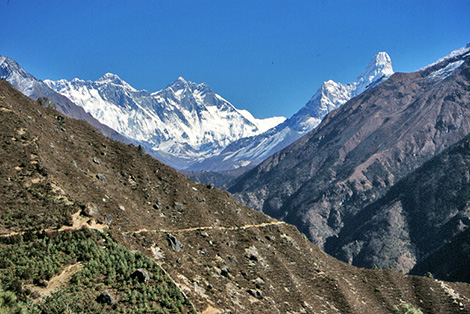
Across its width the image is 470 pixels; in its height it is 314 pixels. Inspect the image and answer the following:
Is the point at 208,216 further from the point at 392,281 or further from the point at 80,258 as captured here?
the point at 392,281

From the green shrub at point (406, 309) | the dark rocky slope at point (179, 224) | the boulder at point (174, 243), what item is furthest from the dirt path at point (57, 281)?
the green shrub at point (406, 309)

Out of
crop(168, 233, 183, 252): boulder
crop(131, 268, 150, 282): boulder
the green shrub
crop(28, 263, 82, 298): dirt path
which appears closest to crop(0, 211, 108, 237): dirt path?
crop(28, 263, 82, 298): dirt path

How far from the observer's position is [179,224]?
170 feet

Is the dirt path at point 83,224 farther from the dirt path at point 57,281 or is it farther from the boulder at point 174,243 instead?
A: the boulder at point 174,243

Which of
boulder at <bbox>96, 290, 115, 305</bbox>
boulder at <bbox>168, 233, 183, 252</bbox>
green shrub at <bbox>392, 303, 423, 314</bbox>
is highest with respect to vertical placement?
boulder at <bbox>168, 233, 183, 252</bbox>

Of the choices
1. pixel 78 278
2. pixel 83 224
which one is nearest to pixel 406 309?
pixel 83 224

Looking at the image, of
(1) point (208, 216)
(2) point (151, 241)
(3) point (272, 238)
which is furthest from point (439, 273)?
(2) point (151, 241)

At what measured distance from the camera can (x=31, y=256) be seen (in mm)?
30406

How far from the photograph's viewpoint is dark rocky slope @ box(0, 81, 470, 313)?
38.2m

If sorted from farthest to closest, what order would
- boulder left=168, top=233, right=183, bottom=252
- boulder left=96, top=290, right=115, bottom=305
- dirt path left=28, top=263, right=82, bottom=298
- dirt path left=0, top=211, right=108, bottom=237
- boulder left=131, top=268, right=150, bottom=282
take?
boulder left=168, top=233, right=183, bottom=252, dirt path left=0, top=211, right=108, bottom=237, boulder left=131, top=268, right=150, bottom=282, boulder left=96, top=290, right=115, bottom=305, dirt path left=28, top=263, right=82, bottom=298

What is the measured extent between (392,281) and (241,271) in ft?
113

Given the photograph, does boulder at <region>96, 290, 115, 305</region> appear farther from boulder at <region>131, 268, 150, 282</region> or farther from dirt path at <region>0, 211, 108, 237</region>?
dirt path at <region>0, 211, 108, 237</region>

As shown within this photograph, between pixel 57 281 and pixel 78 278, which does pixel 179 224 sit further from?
pixel 57 281

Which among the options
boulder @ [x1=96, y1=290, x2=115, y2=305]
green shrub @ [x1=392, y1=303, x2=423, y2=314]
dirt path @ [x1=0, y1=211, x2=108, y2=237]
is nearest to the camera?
boulder @ [x1=96, y1=290, x2=115, y2=305]
